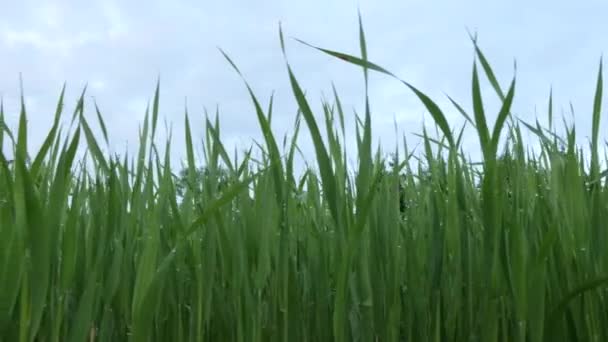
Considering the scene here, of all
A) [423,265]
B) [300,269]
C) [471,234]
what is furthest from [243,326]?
[471,234]

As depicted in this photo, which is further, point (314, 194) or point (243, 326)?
point (314, 194)

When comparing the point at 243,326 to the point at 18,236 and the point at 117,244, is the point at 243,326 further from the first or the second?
the point at 18,236

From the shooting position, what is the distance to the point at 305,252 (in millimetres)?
1221

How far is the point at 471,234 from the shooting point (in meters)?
1.19

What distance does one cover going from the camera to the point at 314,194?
1351 mm

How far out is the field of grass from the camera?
1.02 m

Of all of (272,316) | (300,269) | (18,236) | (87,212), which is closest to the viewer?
(18,236)

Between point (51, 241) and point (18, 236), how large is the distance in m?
0.05

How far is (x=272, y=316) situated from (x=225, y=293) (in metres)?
0.10

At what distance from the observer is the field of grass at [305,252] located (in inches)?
40.0

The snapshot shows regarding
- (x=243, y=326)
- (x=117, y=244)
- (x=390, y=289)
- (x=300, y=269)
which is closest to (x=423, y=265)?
(x=390, y=289)

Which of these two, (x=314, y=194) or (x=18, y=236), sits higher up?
(x=314, y=194)

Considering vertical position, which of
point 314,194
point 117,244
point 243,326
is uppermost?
point 314,194

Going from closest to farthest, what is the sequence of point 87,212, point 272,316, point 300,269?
point 272,316, point 300,269, point 87,212
